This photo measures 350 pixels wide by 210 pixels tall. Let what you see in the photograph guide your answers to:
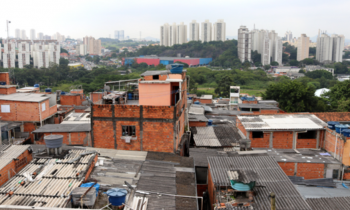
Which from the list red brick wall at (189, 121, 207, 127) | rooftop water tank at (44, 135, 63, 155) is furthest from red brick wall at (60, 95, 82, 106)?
rooftop water tank at (44, 135, 63, 155)

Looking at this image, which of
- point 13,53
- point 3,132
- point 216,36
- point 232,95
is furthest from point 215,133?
point 216,36

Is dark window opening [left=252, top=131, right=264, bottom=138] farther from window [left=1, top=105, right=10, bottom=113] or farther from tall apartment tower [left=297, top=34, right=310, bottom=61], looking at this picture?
tall apartment tower [left=297, top=34, right=310, bottom=61]

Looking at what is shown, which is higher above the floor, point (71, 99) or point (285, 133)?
point (71, 99)

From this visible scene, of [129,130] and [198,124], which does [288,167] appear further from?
[129,130]

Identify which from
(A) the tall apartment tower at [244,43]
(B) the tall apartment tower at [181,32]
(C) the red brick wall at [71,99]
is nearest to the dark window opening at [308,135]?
(C) the red brick wall at [71,99]

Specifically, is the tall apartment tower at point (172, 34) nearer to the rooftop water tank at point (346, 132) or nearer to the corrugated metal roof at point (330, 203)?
the rooftop water tank at point (346, 132)

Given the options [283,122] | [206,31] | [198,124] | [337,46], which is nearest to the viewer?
[283,122]

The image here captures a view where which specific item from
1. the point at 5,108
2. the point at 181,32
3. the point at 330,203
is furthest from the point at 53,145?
the point at 181,32

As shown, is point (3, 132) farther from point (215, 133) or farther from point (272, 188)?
point (272, 188)
